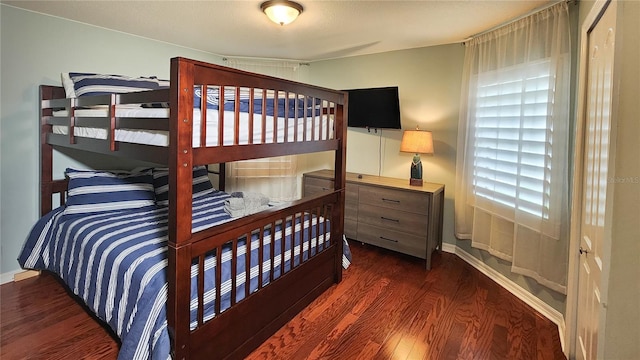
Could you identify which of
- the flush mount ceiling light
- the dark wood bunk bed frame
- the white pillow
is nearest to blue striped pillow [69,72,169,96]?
the white pillow

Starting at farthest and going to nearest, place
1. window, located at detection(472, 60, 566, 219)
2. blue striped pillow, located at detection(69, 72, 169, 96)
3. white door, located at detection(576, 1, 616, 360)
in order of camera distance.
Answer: blue striped pillow, located at detection(69, 72, 169, 96)
window, located at detection(472, 60, 566, 219)
white door, located at detection(576, 1, 616, 360)

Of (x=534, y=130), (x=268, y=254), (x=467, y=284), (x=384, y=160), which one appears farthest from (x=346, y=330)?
(x=384, y=160)

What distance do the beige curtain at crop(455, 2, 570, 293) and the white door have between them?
1.55 ft

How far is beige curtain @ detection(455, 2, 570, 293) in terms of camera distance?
2.16m

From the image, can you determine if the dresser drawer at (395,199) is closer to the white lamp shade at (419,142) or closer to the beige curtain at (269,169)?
the white lamp shade at (419,142)

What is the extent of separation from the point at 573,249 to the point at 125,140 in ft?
8.47

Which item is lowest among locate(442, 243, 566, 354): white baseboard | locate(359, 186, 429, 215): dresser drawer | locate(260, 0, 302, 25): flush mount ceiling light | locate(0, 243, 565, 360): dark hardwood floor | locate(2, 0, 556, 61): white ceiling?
locate(0, 243, 565, 360): dark hardwood floor

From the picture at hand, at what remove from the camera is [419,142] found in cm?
316

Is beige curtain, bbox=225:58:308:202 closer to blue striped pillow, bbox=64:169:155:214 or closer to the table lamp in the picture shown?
blue striped pillow, bbox=64:169:155:214

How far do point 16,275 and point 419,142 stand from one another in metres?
3.71

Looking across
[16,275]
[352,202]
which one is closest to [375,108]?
[352,202]

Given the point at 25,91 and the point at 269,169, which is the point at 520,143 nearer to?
the point at 269,169

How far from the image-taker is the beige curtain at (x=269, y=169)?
4102 millimetres

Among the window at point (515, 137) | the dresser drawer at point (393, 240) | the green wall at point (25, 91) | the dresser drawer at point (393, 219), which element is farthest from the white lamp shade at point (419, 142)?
the green wall at point (25, 91)
